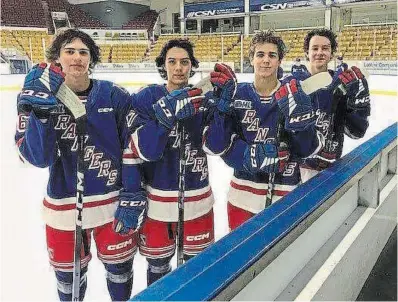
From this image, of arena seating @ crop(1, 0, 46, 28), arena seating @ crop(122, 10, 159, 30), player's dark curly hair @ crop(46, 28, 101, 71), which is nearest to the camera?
player's dark curly hair @ crop(46, 28, 101, 71)

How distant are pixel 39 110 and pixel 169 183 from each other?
1.66ft

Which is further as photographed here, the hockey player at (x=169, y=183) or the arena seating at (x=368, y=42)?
the arena seating at (x=368, y=42)

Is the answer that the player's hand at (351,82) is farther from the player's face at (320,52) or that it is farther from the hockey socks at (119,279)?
the hockey socks at (119,279)

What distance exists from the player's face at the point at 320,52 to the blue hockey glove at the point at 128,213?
1023 mm

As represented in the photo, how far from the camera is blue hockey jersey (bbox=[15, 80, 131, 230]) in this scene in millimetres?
1367

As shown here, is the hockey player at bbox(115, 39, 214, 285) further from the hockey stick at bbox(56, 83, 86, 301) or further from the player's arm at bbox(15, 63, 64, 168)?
the player's arm at bbox(15, 63, 64, 168)

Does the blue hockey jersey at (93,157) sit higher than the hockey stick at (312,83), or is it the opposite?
the hockey stick at (312,83)

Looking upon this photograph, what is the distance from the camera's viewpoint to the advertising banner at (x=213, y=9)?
14.7 m

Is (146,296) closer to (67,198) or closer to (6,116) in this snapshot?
(67,198)

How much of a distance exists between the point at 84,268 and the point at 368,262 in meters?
0.93

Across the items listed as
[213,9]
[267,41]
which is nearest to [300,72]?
[267,41]


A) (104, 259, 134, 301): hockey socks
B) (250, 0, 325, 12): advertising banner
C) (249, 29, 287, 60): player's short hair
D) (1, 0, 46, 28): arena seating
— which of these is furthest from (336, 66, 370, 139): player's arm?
(1, 0, 46, 28): arena seating

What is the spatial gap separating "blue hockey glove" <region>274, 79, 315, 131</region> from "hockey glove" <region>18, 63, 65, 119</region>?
2.23 feet

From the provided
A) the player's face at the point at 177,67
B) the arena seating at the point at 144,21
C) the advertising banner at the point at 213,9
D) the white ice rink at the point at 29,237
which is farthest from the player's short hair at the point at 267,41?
the arena seating at the point at 144,21
